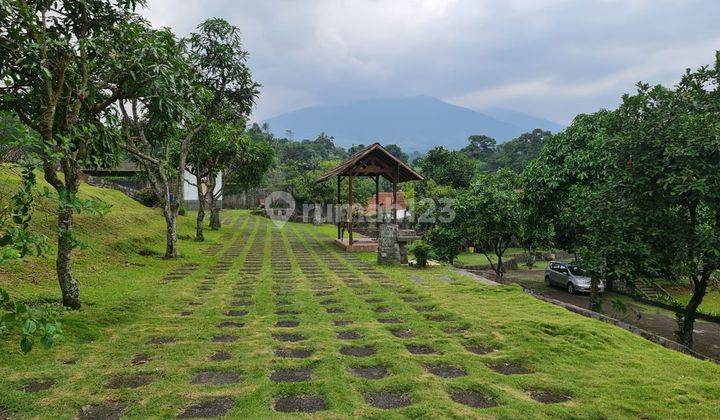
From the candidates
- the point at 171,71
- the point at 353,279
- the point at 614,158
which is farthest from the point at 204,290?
→ the point at 614,158

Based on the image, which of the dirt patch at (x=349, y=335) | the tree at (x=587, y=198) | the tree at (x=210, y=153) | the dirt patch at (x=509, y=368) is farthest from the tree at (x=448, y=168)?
the dirt patch at (x=509, y=368)

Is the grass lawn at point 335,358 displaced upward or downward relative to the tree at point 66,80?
downward

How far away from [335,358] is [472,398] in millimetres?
1785

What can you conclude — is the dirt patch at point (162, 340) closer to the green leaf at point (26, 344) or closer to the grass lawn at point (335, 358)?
the grass lawn at point (335, 358)

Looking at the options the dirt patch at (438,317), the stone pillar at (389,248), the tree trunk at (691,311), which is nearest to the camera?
the dirt patch at (438,317)

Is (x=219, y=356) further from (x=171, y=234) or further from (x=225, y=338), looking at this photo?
(x=171, y=234)

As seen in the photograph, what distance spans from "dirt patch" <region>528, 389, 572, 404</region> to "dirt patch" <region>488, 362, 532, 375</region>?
57 centimetres

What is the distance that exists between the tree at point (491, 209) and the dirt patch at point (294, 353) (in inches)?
561

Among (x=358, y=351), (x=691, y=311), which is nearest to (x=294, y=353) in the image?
(x=358, y=351)

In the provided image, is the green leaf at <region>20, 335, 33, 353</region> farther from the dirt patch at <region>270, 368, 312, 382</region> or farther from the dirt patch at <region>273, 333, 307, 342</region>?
the dirt patch at <region>273, 333, 307, 342</region>

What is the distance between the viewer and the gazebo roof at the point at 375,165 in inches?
748

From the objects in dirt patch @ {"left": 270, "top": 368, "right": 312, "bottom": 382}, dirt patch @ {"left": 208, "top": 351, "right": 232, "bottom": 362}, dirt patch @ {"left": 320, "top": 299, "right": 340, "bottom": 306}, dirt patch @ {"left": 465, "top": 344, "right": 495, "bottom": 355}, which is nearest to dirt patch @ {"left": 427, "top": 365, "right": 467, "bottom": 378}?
dirt patch @ {"left": 465, "top": 344, "right": 495, "bottom": 355}

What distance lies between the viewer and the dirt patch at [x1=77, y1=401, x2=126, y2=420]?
3.99 meters

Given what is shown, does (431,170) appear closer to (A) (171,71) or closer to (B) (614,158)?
(B) (614,158)
